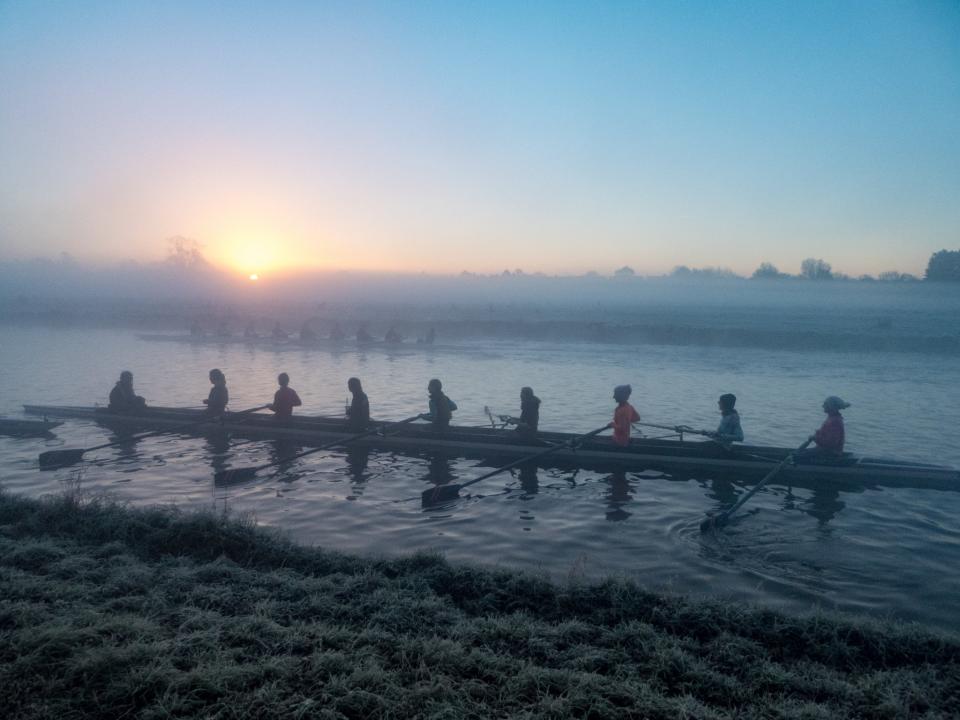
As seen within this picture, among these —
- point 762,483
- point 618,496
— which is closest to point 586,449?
point 618,496

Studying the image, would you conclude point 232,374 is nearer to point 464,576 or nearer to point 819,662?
point 464,576

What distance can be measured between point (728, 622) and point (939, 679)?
5.53 feet

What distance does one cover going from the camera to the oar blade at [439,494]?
1123 cm

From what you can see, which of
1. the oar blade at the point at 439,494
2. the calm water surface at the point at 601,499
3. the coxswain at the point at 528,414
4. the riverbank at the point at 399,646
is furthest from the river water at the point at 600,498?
the riverbank at the point at 399,646

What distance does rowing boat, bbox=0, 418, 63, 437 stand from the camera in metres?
16.4

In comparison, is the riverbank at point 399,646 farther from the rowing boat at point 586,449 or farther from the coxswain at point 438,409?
the coxswain at point 438,409

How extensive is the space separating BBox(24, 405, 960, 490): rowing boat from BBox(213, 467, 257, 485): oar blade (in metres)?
2.99

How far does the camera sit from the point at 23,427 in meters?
16.5

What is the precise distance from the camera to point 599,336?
5153cm

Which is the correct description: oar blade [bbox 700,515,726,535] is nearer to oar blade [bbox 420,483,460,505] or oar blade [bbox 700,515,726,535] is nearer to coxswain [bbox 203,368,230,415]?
oar blade [bbox 420,483,460,505]

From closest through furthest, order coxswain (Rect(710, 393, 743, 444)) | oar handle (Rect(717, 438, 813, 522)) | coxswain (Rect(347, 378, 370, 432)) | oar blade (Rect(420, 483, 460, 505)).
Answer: oar handle (Rect(717, 438, 813, 522)) → oar blade (Rect(420, 483, 460, 505)) → coxswain (Rect(710, 393, 743, 444)) → coxswain (Rect(347, 378, 370, 432))

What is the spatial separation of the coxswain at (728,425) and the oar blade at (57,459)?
13275mm

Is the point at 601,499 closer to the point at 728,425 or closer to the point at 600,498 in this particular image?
the point at 600,498

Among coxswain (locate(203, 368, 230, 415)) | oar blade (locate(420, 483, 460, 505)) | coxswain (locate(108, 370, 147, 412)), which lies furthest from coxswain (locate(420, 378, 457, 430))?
coxswain (locate(108, 370, 147, 412))
